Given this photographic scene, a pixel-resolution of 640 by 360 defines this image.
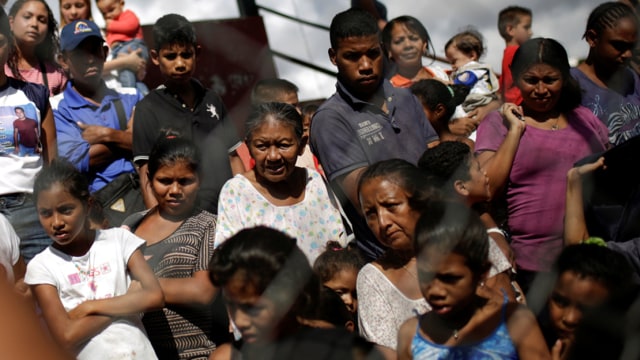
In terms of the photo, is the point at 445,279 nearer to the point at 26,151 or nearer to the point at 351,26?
the point at 351,26

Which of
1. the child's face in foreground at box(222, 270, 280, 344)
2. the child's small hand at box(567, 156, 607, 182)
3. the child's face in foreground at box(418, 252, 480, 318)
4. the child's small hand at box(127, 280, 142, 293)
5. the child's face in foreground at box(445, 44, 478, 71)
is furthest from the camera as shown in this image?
the child's face in foreground at box(445, 44, 478, 71)

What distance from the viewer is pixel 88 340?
2775mm

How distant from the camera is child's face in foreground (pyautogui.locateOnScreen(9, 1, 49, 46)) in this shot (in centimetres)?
402

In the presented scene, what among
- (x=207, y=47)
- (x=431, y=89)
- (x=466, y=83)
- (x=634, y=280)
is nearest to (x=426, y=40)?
(x=466, y=83)

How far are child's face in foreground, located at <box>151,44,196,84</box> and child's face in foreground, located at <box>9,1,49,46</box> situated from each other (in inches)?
26.2

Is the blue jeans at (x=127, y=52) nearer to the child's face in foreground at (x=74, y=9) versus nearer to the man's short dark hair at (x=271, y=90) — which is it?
the child's face in foreground at (x=74, y=9)

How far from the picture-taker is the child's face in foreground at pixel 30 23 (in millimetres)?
4016

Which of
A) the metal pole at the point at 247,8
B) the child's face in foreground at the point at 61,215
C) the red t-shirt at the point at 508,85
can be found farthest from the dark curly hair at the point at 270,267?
the metal pole at the point at 247,8

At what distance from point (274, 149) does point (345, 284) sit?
0.56 m

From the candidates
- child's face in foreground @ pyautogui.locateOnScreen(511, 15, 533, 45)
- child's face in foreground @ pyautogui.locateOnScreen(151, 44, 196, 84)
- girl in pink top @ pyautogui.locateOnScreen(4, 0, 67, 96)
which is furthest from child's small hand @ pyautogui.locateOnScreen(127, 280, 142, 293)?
child's face in foreground @ pyautogui.locateOnScreen(511, 15, 533, 45)

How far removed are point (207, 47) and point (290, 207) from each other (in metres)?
2.06

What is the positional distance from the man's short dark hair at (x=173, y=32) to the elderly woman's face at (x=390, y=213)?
4.46ft

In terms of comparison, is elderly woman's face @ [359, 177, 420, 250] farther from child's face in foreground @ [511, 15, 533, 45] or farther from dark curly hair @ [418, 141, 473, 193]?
child's face in foreground @ [511, 15, 533, 45]

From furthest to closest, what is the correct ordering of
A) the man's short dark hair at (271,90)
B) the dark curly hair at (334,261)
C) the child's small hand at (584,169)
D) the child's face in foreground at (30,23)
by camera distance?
the man's short dark hair at (271,90) < the child's face in foreground at (30,23) < the dark curly hair at (334,261) < the child's small hand at (584,169)
